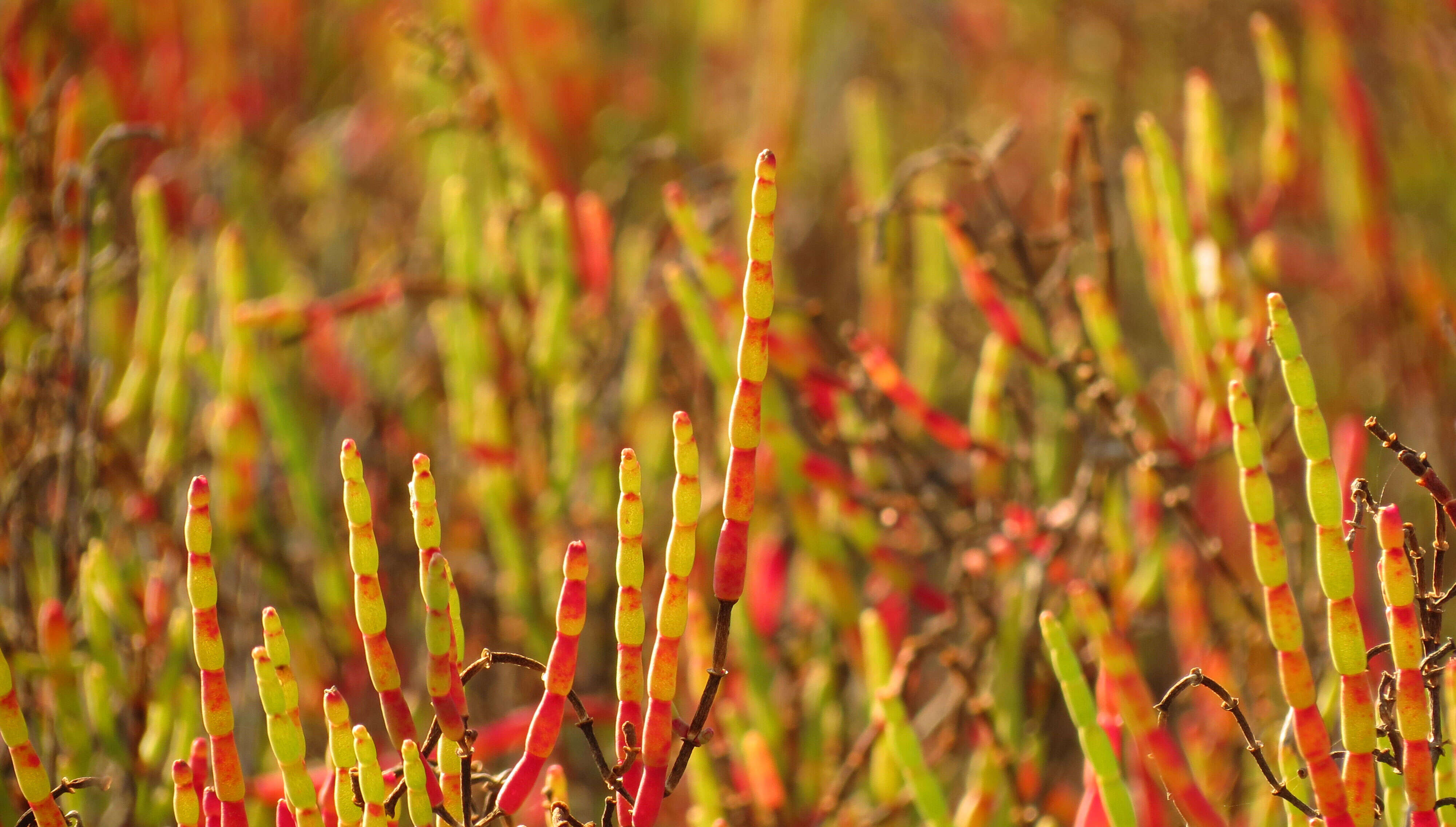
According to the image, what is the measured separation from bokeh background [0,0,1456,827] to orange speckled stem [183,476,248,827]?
362mm

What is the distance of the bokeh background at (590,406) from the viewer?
3.29ft

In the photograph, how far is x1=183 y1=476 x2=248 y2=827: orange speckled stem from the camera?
510mm

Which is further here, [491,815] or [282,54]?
[282,54]

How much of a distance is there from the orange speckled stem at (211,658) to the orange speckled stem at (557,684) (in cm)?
12

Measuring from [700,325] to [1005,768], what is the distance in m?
0.40

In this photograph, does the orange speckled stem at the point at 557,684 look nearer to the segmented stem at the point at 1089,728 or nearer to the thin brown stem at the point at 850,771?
→ the segmented stem at the point at 1089,728

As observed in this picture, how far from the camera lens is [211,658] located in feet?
1.76

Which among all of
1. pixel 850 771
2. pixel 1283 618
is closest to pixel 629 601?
pixel 1283 618

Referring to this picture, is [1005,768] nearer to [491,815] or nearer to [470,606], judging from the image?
[491,815]

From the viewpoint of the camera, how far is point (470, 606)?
1.27 metres

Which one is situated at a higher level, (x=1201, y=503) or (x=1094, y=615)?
(x=1201, y=503)

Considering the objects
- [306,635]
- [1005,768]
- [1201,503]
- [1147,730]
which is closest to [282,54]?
[306,635]

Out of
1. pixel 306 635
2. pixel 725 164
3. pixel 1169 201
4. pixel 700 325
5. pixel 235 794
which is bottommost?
pixel 235 794

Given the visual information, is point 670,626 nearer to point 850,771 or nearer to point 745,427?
point 745,427
